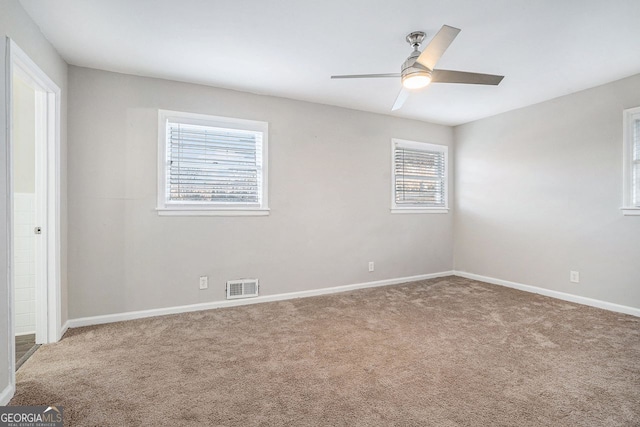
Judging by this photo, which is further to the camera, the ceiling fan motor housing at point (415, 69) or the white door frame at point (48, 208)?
the white door frame at point (48, 208)

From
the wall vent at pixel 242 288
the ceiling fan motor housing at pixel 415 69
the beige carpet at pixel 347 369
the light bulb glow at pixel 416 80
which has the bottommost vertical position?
the beige carpet at pixel 347 369

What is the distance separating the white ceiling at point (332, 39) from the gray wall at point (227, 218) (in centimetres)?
34

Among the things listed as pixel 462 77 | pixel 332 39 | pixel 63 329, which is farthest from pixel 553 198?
pixel 63 329

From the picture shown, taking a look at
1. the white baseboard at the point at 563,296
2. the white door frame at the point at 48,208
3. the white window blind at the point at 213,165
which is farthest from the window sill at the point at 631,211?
the white door frame at the point at 48,208

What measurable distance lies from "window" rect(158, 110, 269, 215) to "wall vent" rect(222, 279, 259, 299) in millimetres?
798

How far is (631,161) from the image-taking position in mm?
3266

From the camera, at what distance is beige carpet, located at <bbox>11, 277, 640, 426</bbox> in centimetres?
168

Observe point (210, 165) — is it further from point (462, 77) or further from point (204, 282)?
point (462, 77)

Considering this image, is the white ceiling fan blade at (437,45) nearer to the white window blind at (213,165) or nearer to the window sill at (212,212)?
the white window blind at (213,165)

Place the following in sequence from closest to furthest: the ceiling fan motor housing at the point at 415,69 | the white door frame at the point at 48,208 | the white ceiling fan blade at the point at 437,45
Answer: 1. the white ceiling fan blade at the point at 437,45
2. the ceiling fan motor housing at the point at 415,69
3. the white door frame at the point at 48,208

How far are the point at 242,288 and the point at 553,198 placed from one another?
4.02 meters

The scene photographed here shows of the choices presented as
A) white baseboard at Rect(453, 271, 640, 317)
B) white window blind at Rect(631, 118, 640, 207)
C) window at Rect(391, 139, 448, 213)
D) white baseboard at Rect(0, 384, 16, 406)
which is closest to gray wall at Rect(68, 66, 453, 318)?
window at Rect(391, 139, 448, 213)

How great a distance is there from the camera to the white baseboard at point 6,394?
5.64ft

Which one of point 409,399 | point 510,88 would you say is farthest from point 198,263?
point 510,88
